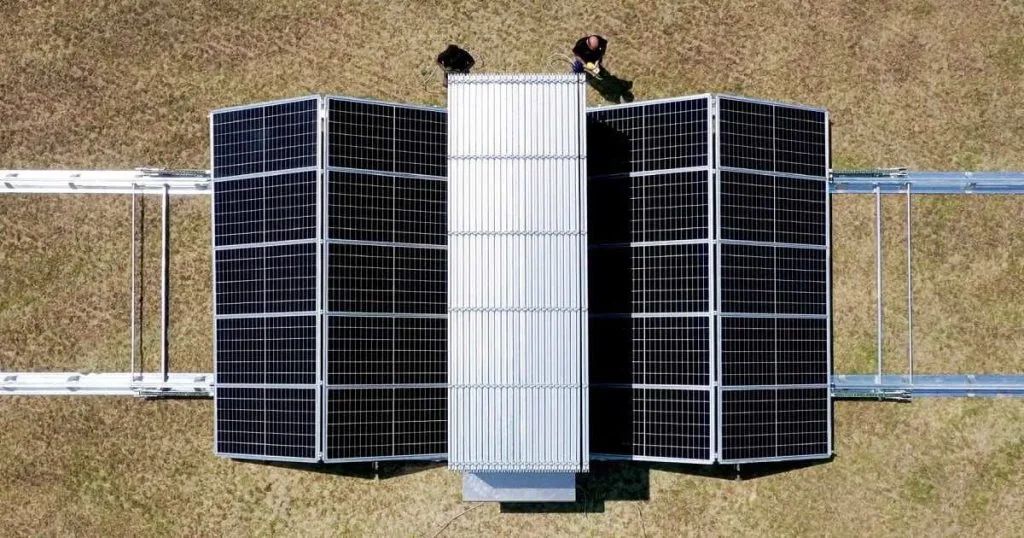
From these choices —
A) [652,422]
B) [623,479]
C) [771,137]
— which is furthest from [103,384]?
[771,137]

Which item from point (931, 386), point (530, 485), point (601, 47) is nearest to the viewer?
point (530, 485)

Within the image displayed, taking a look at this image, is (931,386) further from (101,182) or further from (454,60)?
(101,182)

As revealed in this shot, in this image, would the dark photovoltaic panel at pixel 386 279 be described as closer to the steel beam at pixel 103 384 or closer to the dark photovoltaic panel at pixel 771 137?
the steel beam at pixel 103 384

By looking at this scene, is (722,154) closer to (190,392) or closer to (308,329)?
(308,329)

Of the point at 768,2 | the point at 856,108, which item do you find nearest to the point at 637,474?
the point at 856,108

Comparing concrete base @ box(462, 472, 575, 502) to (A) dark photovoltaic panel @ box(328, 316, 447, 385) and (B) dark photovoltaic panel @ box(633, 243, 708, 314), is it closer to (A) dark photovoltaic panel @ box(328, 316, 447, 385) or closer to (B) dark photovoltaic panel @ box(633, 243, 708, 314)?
(A) dark photovoltaic panel @ box(328, 316, 447, 385)
